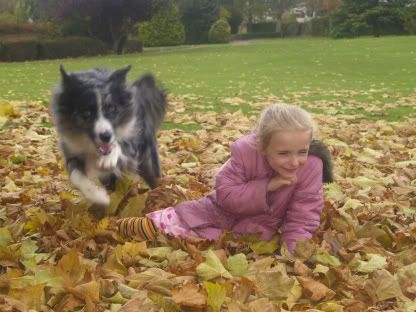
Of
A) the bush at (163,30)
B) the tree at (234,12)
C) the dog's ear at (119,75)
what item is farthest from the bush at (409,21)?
the dog's ear at (119,75)

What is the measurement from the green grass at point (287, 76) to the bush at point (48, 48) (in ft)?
28.4

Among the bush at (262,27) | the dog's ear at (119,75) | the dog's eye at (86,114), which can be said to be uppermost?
the dog's ear at (119,75)

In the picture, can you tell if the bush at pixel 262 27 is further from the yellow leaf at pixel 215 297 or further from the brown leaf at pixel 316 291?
the yellow leaf at pixel 215 297

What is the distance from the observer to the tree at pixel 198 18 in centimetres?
4856

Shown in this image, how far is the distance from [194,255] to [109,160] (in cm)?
104

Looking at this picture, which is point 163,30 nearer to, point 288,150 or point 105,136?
point 105,136

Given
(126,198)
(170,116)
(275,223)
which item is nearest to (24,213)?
(126,198)

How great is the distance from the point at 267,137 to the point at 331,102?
25.2ft

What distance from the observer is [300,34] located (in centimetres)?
5578

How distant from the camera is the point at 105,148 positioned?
3947mm

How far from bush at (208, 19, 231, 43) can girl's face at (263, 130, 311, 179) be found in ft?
145

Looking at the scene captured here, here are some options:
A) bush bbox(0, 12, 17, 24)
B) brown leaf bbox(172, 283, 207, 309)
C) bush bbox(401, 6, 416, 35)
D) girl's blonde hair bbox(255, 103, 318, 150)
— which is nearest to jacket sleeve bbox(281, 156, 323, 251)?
girl's blonde hair bbox(255, 103, 318, 150)

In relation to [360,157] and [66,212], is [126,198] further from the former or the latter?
[360,157]

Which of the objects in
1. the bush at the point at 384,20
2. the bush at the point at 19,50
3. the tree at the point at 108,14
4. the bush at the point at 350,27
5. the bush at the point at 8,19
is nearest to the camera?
the bush at the point at 19,50
